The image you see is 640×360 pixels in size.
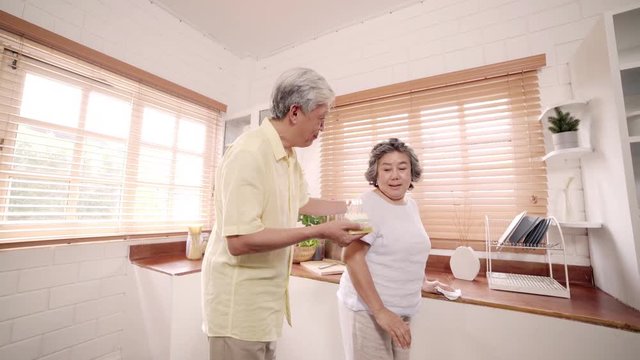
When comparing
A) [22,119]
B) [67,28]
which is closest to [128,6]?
[67,28]

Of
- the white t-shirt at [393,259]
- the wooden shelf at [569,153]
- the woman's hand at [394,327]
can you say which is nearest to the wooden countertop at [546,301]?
the white t-shirt at [393,259]

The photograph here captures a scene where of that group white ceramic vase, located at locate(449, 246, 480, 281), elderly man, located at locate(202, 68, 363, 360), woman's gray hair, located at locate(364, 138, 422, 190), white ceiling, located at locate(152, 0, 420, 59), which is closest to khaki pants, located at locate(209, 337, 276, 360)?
elderly man, located at locate(202, 68, 363, 360)

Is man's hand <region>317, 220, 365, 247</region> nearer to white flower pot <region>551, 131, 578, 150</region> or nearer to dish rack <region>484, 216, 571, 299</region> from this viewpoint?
dish rack <region>484, 216, 571, 299</region>

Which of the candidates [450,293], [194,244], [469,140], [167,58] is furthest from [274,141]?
[167,58]

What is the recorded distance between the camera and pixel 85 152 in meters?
1.89

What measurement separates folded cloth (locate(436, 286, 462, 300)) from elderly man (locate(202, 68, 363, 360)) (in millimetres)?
747

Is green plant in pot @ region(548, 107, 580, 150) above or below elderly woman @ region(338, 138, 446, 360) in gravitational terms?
above

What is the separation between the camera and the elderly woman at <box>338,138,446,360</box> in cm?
109

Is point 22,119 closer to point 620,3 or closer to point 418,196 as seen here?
point 418,196

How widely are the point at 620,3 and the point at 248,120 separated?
2837 mm

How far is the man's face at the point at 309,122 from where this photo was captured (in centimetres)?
102

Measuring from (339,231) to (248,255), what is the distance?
316 mm

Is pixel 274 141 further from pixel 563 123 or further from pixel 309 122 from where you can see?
pixel 563 123

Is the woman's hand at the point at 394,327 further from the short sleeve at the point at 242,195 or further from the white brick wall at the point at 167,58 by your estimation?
the white brick wall at the point at 167,58
